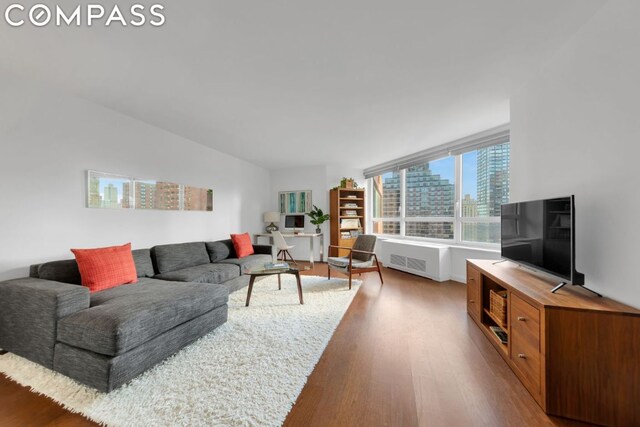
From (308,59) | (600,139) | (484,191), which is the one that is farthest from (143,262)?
(484,191)

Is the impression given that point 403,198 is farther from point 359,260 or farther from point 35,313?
point 35,313

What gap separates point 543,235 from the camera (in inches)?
70.9

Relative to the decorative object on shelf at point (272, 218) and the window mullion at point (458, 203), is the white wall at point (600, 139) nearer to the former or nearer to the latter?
the window mullion at point (458, 203)

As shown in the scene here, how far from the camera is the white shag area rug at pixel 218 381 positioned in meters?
1.34

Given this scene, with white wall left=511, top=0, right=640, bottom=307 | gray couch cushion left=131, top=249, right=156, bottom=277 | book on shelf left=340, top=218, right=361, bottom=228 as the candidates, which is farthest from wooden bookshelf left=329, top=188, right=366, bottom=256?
white wall left=511, top=0, right=640, bottom=307

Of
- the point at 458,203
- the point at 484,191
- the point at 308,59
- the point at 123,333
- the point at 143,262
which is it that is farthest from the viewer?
the point at 458,203

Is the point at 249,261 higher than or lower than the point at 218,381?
higher

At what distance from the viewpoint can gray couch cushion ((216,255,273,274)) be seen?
366 centimetres

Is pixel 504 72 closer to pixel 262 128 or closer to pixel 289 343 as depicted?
pixel 262 128

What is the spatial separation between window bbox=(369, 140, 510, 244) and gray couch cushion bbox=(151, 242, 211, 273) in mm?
4018

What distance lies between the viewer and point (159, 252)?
3074 mm

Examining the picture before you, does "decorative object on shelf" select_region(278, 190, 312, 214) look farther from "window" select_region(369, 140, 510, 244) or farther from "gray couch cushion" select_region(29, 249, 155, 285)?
"gray couch cushion" select_region(29, 249, 155, 285)

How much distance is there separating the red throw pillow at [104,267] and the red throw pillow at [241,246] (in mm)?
1695

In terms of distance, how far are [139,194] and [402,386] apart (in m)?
3.61
